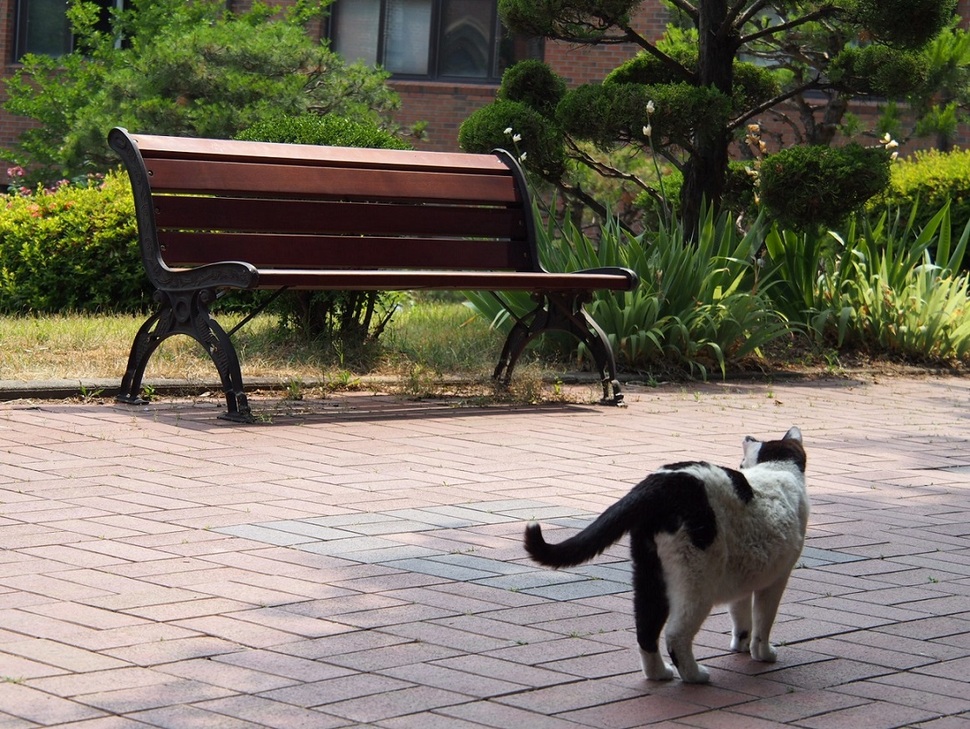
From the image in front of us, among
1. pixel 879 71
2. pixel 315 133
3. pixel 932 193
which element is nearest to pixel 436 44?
pixel 932 193

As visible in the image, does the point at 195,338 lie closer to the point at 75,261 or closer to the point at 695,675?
the point at 695,675

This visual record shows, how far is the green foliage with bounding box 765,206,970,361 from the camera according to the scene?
10883mm

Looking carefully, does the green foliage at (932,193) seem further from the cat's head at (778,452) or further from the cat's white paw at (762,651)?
the cat's white paw at (762,651)

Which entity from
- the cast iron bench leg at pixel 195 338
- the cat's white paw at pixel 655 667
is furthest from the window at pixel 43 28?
the cat's white paw at pixel 655 667

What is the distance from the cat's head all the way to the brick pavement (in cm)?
49

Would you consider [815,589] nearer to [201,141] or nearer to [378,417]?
[378,417]

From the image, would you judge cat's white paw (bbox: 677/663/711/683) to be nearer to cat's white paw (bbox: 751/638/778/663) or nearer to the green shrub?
cat's white paw (bbox: 751/638/778/663)

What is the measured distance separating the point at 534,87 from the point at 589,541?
27.8 ft

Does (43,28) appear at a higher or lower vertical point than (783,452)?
higher

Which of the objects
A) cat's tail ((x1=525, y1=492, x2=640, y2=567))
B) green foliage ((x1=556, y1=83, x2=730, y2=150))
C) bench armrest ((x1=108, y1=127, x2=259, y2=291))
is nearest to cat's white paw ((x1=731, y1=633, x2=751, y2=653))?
cat's tail ((x1=525, y1=492, x2=640, y2=567))

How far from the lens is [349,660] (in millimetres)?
3537

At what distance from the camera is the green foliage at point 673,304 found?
9547mm

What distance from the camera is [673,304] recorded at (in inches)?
386

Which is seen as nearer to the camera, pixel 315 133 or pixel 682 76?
pixel 315 133
